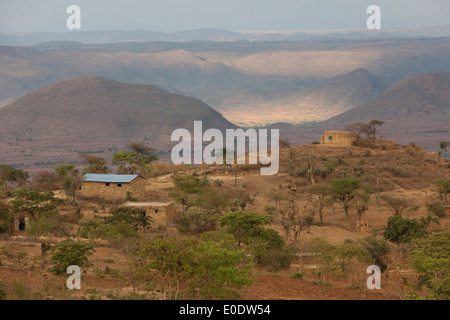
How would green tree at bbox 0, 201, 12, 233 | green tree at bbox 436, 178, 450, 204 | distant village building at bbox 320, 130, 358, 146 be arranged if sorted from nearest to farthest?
green tree at bbox 0, 201, 12, 233
green tree at bbox 436, 178, 450, 204
distant village building at bbox 320, 130, 358, 146

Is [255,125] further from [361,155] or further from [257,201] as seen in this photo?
[257,201]

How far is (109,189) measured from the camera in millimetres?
41031

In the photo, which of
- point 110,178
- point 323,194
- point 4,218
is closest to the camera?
point 4,218

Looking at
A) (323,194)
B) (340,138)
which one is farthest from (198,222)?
(340,138)

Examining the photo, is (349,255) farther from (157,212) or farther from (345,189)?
(345,189)

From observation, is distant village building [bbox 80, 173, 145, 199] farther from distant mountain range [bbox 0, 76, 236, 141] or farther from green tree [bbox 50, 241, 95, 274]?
distant mountain range [bbox 0, 76, 236, 141]

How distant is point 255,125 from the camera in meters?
168

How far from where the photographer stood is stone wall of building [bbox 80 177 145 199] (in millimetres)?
40844

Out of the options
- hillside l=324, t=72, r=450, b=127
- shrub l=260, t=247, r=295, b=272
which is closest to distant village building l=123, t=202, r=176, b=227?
shrub l=260, t=247, r=295, b=272

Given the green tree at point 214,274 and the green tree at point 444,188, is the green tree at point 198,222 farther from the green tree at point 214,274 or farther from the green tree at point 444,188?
the green tree at point 444,188

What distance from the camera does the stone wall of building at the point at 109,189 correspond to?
40.8 metres

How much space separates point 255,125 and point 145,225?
136398 millimetres

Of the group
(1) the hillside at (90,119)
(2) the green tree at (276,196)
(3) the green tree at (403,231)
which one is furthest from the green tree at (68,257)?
(1) the hillside at (90,119)
